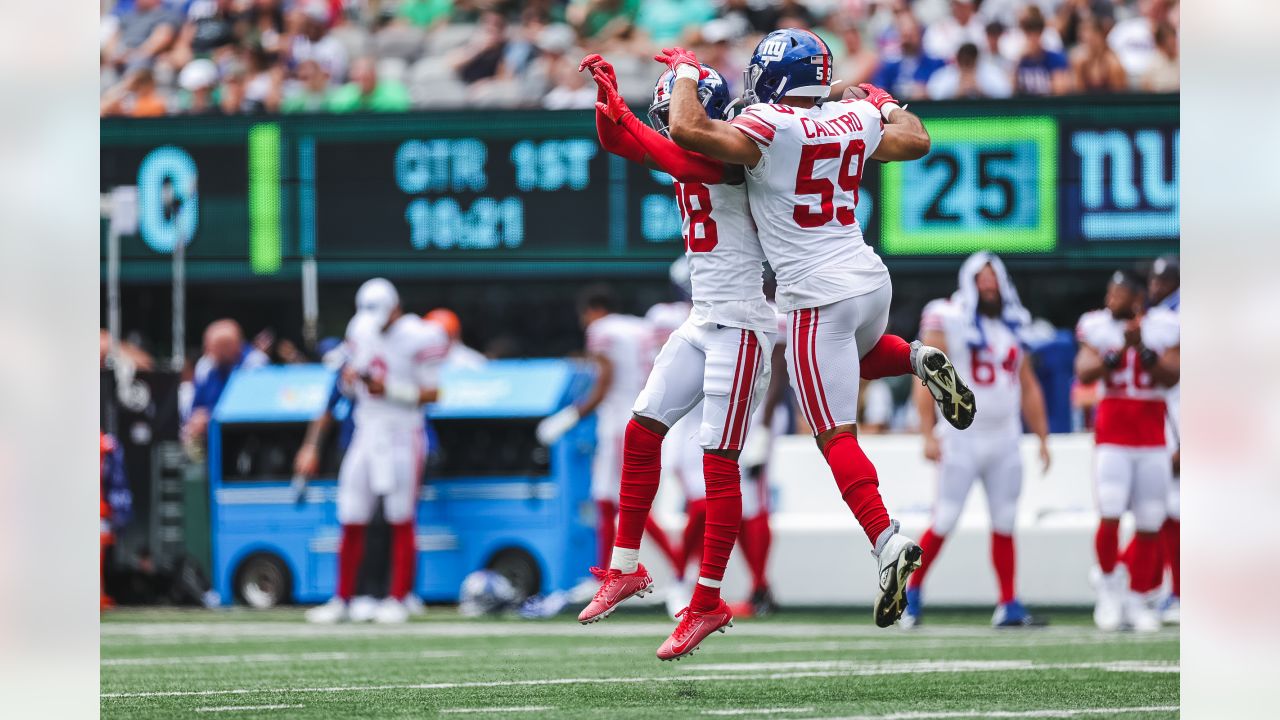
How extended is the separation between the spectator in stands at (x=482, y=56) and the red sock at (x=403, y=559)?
237 inches

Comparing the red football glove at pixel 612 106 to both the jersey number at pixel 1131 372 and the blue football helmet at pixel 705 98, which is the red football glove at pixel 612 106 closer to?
the blue football helmet at pixel 705 98

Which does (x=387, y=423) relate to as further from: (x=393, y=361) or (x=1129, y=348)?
(x=1129, y=348)

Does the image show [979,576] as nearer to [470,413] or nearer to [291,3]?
[470,413]

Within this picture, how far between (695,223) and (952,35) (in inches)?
390

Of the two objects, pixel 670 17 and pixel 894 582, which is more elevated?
pixel 670 17

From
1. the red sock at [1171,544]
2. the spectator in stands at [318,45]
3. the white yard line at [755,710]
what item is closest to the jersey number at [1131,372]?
the red sock at [1171,544]

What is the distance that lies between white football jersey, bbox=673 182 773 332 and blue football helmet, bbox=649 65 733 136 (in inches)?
9.5

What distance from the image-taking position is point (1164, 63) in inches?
551

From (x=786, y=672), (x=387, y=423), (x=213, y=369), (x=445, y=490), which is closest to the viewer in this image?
(x=786, y=672)

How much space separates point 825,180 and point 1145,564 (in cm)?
446

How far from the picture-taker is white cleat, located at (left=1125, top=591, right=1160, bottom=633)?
9.12 m

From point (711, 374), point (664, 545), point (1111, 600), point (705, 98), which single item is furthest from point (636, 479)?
point (664, 545)

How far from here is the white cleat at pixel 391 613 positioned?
10273 millimetres

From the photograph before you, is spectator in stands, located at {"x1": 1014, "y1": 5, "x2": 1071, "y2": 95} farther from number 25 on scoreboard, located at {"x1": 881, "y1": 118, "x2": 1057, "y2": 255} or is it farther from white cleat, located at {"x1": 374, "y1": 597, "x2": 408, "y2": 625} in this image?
white cleat, located at {"x1": 374, "y1": 597, "x2": 408, "y2": 625}
